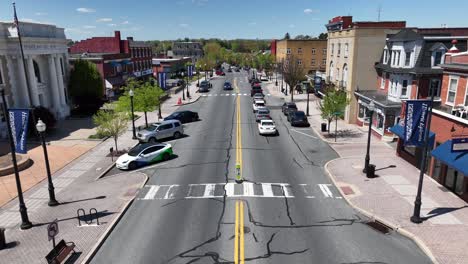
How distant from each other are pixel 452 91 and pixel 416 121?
4739 millimetres

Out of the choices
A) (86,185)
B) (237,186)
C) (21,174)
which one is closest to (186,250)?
(237,186)

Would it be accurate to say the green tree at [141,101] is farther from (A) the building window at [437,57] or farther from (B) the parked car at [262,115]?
(A) the building window at [437,57]

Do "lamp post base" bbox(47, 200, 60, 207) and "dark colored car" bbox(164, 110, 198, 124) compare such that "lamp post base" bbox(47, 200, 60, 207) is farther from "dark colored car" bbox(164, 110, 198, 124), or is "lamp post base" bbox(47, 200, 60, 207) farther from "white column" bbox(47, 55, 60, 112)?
"white column" bbox(47, 55, 60, 112)

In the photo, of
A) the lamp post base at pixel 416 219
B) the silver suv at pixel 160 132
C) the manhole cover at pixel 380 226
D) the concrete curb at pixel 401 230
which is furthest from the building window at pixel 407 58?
the silver suv at pixel 160 132

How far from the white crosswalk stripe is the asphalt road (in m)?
0.06

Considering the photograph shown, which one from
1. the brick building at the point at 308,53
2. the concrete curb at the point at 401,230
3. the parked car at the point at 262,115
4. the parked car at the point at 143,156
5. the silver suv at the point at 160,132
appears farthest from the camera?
the brick building at the point at 308,53

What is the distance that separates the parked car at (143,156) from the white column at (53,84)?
72.8 feet

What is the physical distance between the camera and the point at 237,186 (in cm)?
2205

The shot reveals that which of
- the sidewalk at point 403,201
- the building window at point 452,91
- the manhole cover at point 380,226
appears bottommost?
the manhole cover at point 380,226

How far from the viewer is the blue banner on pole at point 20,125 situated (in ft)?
60.5

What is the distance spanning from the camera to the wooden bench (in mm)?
13063

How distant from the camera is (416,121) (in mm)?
20953

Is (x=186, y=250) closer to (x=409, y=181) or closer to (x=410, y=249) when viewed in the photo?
(x=410, y=249)

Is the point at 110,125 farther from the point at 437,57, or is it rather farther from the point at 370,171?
the point at 437,57
